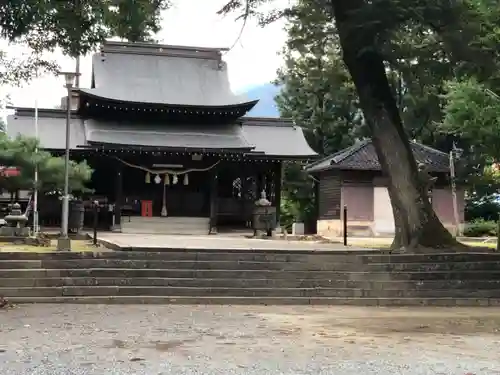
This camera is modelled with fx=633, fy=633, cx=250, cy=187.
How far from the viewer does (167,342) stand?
6.62 meters

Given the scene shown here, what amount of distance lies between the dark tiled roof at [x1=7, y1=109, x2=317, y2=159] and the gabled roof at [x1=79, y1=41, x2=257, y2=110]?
1084 millimetres

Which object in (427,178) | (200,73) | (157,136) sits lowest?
(427,178)

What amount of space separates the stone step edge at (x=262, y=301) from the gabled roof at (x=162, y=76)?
1508 centimetres

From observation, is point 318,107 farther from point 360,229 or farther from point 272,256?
point 272,256

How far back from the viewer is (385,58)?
494 inches

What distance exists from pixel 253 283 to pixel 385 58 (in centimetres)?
532

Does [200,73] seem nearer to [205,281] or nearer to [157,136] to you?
[157,136]

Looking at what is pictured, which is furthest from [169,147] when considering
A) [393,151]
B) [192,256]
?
[192,256]

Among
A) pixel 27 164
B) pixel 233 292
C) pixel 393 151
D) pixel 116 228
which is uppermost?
pixel 393 151

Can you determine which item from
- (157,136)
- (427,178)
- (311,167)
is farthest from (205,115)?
(427,178)

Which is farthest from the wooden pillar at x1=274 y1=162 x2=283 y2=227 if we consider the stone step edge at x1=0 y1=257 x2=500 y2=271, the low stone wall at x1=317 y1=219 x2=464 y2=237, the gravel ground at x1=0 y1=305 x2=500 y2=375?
the gravel ground at x1=0 y1=305 x2=500 y2=375

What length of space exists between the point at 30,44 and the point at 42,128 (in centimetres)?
1384

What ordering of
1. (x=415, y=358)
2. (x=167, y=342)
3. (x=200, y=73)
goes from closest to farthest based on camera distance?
(x=415, y=358), (x=167, y=342), (x=200, y=73)

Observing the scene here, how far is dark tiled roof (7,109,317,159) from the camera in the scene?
23.0 metres
